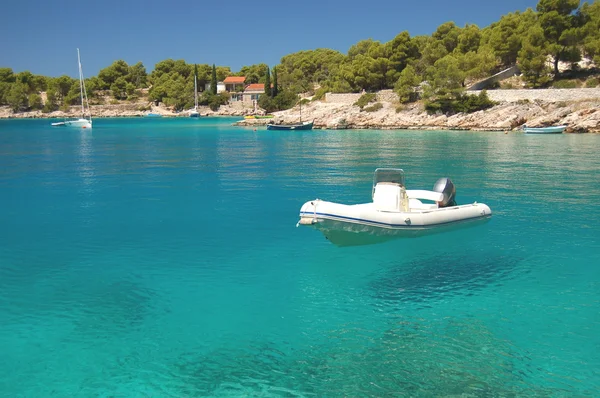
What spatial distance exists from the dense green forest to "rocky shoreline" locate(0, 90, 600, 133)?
117 inches

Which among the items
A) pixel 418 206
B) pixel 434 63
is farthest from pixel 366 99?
pixel 418 206

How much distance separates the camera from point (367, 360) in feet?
25.1

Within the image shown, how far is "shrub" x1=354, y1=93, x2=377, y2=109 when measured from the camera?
75125 millimetres

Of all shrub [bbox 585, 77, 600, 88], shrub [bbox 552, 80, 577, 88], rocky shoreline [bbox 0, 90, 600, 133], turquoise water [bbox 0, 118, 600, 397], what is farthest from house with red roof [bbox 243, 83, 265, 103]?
turquoise water [bbox 0, 118, 600, 397]

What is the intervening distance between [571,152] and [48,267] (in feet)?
113

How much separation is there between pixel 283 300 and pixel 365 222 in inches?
132

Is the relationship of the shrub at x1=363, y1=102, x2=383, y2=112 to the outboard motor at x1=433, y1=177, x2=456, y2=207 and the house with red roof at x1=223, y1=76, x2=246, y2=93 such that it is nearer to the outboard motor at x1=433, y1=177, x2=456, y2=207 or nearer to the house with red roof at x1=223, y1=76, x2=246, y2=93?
the outboard motor at x1=433, y1=177, x2=456, y2=207

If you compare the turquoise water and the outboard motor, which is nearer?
the turquoise water

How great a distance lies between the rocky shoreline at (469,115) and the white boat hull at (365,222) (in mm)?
46542

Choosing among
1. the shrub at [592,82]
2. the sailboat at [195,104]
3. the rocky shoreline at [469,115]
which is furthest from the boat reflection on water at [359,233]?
the sailboat at [195,104]

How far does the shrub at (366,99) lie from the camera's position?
7512 centimetres

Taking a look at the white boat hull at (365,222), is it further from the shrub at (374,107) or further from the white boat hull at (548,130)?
the shrub at (374,107)

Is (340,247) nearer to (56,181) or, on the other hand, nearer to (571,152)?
(56,181)

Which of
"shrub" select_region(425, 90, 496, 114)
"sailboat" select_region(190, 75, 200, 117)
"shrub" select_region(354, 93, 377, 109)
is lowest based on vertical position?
"shrub" select_region(425, 90, 496, 114)
